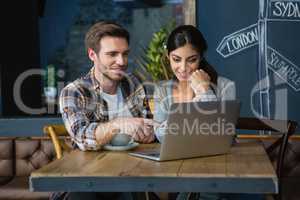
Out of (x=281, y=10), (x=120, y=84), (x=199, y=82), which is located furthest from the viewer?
(x=281, y=10)

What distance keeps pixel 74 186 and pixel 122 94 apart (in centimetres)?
89

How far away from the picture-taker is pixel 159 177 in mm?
1914

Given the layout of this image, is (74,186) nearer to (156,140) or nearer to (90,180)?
(90,180)

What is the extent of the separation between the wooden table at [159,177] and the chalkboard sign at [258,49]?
233cm

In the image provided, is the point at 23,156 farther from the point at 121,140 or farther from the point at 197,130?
the point at 197,130

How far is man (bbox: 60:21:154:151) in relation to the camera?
243 cm

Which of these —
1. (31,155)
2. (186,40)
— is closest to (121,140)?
(186,40)

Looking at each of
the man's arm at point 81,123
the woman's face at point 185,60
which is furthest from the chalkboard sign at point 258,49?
the man's arm at point 81,123

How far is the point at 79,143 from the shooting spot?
2.45 m

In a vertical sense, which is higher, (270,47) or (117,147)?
(270,47)

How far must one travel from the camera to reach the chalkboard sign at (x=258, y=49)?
4348mm

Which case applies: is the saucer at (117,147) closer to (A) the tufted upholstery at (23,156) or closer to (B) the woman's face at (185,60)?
(B) the woman's face at (185,60)

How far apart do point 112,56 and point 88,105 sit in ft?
0.86

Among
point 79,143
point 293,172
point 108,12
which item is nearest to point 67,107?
point 79,143
